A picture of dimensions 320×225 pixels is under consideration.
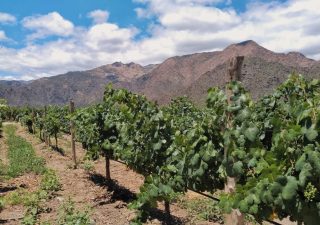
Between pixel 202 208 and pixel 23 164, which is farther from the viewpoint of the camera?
pixel 23 164

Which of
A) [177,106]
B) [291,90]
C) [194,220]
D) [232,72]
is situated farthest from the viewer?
[177,106]

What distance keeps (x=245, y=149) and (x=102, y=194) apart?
30.3 feet

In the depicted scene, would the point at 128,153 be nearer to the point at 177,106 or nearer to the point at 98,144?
the point at 98,144

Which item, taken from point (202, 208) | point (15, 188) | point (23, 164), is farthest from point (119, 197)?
point (23, 164)

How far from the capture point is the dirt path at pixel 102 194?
10.5 meters

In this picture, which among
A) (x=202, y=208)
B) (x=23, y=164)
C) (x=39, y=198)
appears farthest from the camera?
(x=23, y=164)

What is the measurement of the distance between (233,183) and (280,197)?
4.36ft

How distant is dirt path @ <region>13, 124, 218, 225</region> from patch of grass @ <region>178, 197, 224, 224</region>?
11.4 inches

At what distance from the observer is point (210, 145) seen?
5.51m

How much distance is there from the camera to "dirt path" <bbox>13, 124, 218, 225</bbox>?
10.5m

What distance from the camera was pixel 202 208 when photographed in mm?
12219

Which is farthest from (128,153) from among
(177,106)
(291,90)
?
(177,106)

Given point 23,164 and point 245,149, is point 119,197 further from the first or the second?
point 245,149

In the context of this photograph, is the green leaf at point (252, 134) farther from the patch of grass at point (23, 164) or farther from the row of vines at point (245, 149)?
the patch of grass at point (23, 164)
